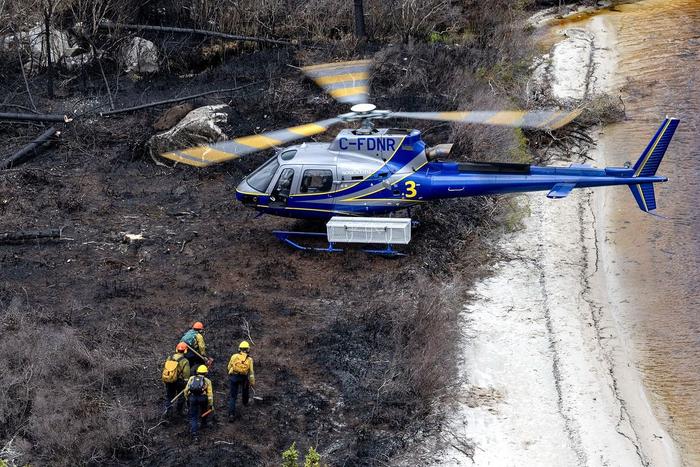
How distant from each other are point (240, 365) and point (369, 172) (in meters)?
5.77

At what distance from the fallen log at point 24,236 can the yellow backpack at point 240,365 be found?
7378 mm

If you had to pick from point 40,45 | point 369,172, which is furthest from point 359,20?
point 369,172

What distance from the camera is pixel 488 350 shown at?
51.9ft

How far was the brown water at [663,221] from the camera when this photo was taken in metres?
15.7

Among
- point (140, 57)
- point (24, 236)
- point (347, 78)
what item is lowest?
point (24, 236)

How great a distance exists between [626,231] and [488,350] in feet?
19.5

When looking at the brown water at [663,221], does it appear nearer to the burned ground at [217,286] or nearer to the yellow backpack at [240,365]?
the burned ground at [217,286]

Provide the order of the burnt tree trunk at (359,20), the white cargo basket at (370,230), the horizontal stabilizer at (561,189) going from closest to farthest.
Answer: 1. the horizontal stabilizer at (561,189)
2. the white cargo basket at (370,230)
3. the burnt tree trunk at (359,20)

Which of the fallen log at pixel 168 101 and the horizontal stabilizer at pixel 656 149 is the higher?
the horizontal stabilizer at pixel 656 149

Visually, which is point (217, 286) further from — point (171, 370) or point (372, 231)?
point (171, 370)

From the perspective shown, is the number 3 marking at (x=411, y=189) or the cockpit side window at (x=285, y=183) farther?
the cockpit side window at (x=285, y=183)

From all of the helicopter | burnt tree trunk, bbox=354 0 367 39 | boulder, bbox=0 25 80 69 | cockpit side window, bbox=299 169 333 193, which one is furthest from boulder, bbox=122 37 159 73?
cockpit side window, bbox=299 169 333 193

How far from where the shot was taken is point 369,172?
1773 centimetres

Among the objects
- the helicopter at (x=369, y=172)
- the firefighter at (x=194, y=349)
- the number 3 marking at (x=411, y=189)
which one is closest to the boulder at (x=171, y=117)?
the helicopter at (x=369, y=172)
